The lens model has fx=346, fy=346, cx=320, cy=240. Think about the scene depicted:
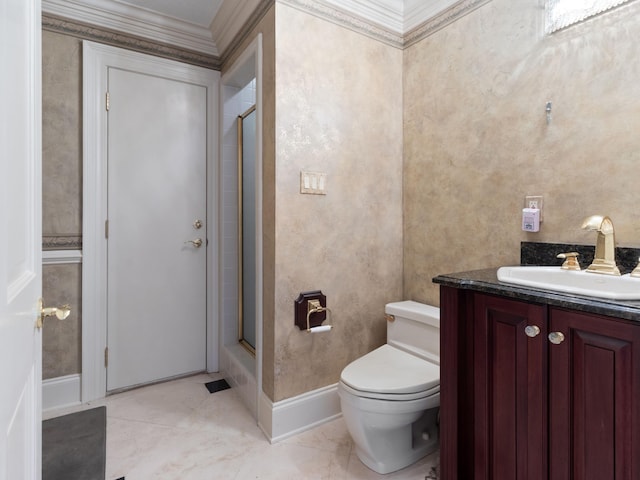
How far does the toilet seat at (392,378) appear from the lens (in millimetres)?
1421

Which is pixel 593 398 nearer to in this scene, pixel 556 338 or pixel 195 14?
pixel 556 338

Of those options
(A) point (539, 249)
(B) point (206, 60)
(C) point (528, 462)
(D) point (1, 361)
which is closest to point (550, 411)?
(C) point (528, 462)

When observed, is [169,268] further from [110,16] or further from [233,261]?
[110,16]

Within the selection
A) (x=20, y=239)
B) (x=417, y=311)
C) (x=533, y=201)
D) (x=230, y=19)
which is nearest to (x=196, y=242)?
(x=230, y=19)

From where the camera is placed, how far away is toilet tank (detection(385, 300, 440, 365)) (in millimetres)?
1699

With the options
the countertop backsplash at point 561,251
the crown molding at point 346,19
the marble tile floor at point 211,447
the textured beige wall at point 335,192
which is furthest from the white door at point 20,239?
the countertop backsplash at point 561,251

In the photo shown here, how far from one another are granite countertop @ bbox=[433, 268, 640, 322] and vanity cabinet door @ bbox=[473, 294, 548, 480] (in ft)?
0.12

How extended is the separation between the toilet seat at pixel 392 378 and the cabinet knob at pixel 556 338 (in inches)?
24.5

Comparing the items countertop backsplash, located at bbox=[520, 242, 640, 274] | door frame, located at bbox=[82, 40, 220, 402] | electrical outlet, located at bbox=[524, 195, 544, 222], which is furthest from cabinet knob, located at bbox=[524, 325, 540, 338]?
door frame, located at bbox=[82, 40, 220, 402]

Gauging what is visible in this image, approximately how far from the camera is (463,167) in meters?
1.84

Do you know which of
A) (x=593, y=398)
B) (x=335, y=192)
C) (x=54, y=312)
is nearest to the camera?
(x=54, y=312)

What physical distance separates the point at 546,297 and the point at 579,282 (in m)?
0.38

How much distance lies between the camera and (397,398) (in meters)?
1.41

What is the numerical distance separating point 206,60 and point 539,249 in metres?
2.42
